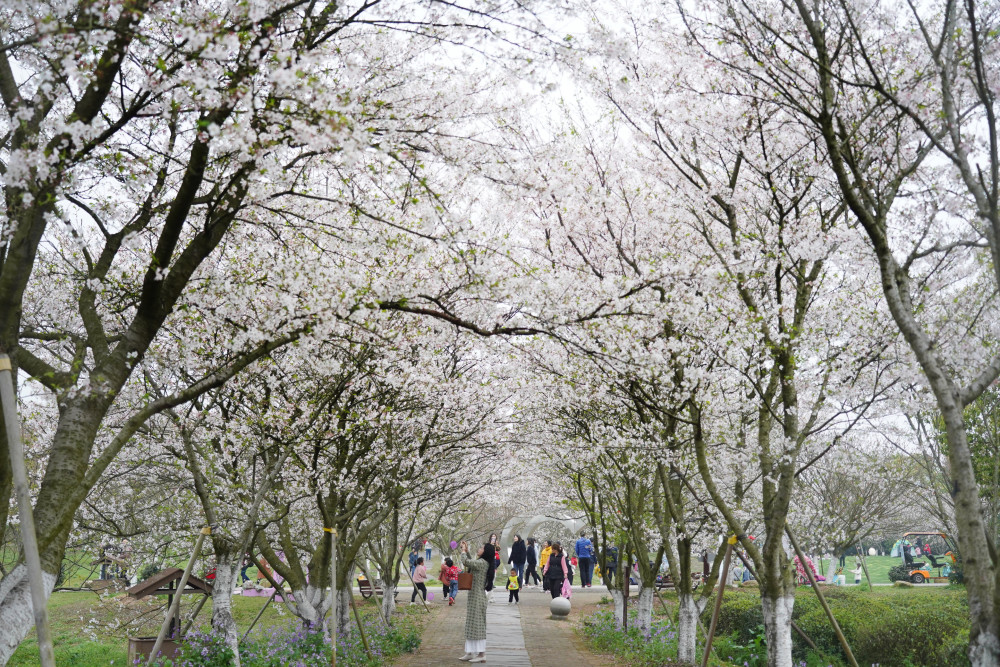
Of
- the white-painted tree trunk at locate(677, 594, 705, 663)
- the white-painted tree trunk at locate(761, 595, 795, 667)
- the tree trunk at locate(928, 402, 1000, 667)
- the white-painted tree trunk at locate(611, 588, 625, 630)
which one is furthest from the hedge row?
the tree trunk at locate(928, 402, 1000, 667)

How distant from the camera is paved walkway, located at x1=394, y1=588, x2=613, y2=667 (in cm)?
1302

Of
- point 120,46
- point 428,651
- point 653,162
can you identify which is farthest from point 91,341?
point 428,651

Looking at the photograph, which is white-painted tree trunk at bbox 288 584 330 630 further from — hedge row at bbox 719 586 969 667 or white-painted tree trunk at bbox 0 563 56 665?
hedge row at bbox 719 586 969 667

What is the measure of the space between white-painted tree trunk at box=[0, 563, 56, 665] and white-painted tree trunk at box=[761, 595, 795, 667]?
22.2 ft

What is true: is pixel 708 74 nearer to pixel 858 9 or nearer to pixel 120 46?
pixel 858 9

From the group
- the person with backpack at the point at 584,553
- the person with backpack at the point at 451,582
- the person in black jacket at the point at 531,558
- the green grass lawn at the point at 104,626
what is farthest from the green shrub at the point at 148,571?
the person with backpack at the point at 584,553

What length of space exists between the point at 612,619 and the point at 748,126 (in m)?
13.1

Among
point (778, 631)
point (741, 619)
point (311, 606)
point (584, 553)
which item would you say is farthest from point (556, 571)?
point (778, 631)

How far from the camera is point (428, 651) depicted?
14.2 metres

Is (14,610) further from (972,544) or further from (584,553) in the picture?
(584,553)

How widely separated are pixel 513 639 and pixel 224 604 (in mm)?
7247

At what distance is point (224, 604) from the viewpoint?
33.4 feet

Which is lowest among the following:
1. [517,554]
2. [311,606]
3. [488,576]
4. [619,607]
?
[619,607]

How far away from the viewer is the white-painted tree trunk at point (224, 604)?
9812 mm
